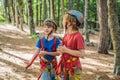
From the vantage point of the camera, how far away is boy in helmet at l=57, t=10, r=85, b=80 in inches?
178

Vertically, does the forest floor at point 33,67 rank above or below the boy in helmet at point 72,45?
below

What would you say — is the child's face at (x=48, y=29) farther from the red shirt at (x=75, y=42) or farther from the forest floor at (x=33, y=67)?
the forest floor at (x=33, y=67)

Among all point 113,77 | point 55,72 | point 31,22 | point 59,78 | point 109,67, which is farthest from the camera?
point 31,22

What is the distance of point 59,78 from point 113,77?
5.00 meters

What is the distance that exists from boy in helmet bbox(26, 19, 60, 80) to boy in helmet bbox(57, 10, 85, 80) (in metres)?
0.56

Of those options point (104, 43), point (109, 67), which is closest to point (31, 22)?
point (104, 43)

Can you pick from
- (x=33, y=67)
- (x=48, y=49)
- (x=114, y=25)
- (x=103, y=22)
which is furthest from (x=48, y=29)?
(x=103, y=22)

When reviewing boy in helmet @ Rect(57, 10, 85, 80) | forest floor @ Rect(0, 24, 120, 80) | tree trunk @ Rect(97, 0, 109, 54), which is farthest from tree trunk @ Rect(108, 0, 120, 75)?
boy in helmet @ Rect(57, 10, 85, 80)

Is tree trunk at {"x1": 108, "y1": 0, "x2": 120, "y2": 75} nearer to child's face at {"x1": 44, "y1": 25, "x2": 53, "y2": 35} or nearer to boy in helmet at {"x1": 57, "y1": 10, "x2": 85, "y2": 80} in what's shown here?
child's face at {"x1": 44, "y1": 25, "x2": 53, "y2": 35}

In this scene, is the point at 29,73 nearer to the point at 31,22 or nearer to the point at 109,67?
the point at 109,67

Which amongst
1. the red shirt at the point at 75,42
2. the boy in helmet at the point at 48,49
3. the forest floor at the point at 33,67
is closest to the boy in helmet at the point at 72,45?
the red shirt at the point at 75,42

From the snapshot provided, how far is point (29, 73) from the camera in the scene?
9.57 metres

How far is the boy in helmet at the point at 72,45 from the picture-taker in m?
4.52

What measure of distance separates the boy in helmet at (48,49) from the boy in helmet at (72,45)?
22.1 inches
